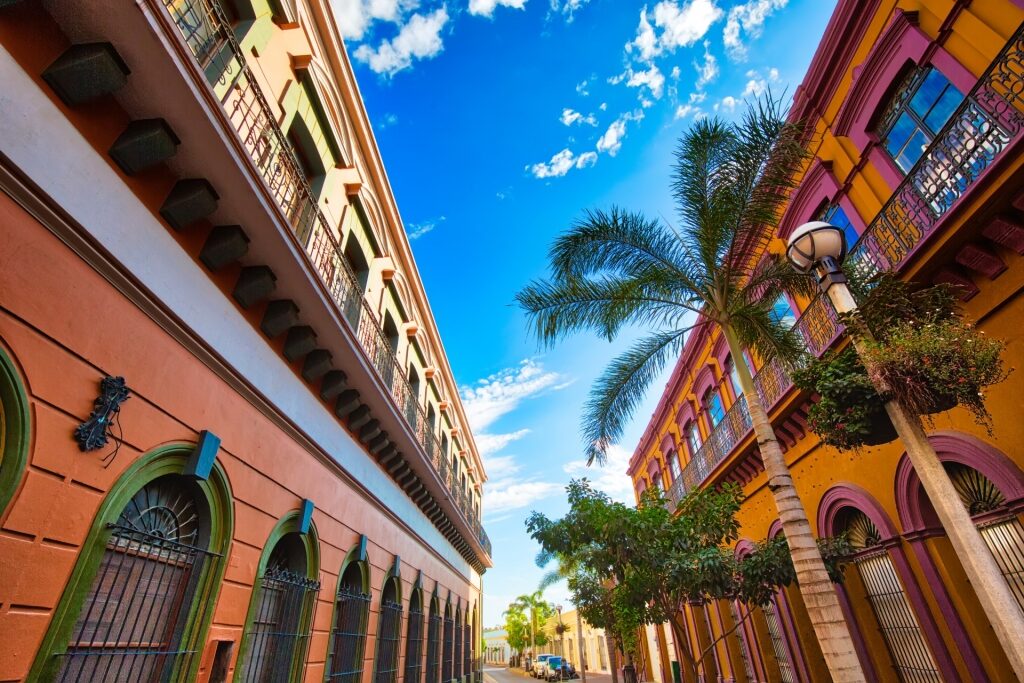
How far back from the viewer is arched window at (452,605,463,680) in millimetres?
16331

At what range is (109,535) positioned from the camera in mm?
3490

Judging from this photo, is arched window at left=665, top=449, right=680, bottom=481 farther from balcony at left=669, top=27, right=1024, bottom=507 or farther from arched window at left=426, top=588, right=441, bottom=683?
balcony at left=669, top=27, right=1024, bottom=507

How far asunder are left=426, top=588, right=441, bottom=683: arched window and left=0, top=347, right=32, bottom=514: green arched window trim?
469 inches

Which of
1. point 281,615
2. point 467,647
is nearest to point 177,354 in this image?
point 281,615

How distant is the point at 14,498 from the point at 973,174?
334 inches

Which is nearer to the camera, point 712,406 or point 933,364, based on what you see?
point 933,364

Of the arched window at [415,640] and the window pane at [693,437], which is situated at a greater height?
the window pane at [693,437]

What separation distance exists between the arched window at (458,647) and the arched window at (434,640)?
282 centimetres

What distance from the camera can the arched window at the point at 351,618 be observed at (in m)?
7.23

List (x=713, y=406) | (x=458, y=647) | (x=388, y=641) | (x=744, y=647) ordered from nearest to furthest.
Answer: (x=388, y=641)
(x=744, y=647)
(x=713, y=406)
(x=458, y=647)

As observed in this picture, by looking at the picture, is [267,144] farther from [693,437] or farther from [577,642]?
[577,642]

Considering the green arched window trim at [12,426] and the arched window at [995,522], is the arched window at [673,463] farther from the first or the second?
the green arched window trim at [12,426]

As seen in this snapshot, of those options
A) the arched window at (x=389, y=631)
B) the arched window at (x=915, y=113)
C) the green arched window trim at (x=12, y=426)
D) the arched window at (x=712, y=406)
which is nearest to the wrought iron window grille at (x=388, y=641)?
the arched window at (x=389, y=631)

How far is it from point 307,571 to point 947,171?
8.99m
